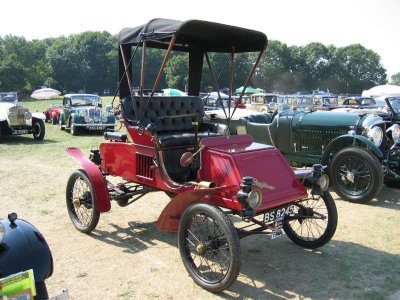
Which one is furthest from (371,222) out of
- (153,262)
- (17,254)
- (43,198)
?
(43,198)

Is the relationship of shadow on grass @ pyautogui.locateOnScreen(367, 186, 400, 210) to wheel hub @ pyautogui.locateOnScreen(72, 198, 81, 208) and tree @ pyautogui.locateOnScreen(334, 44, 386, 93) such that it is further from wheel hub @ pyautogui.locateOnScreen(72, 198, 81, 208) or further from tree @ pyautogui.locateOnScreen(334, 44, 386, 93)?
tree @ pyautogui.locateOnScreen(334, 44, 386, 93)

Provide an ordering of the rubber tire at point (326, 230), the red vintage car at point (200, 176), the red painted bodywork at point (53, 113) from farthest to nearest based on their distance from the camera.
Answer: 1. the red painted bodywork at point (53, 113)
2. the rubber tire at point (326, 230)
3. the red vintage car at point (200, 176)

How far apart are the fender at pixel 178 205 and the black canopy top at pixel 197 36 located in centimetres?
163

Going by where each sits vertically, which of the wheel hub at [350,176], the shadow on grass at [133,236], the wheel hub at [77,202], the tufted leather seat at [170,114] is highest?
A: the tufted leather seat at [170,114]

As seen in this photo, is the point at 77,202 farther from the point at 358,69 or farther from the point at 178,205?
the point at 358,69

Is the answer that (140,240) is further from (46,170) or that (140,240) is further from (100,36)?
(100,36)

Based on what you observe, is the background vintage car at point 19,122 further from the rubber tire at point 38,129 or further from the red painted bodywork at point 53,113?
the red painted bodywork at point 53,113

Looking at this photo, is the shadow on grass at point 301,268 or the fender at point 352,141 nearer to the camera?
the shadow on grass at point 301,268

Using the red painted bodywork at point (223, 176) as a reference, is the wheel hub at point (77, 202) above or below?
below

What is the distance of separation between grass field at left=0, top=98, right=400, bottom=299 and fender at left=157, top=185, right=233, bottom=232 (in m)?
0.43

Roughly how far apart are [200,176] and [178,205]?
1.32 ft

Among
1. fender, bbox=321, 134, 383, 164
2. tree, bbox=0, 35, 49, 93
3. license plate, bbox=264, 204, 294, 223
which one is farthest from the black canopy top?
tree, bbox=0, 35, 49, 93

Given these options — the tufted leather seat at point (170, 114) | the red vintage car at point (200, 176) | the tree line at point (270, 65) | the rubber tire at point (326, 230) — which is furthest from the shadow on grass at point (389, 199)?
the tree line at point (270, 65)

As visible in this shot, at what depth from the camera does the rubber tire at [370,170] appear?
19.9 ft
